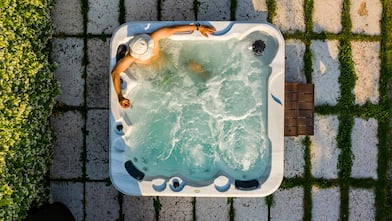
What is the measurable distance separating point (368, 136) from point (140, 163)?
2326 millimetres

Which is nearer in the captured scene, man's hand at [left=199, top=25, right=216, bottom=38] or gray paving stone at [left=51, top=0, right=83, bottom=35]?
man's hand at [left=199, top=25, right=216, bottom=38]

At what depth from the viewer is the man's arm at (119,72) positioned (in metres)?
4.62

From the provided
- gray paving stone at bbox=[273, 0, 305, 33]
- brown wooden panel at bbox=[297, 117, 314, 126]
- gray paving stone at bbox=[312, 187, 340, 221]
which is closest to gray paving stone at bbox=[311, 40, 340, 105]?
gray paving stone at bbox=[273, 0, 305, 33]

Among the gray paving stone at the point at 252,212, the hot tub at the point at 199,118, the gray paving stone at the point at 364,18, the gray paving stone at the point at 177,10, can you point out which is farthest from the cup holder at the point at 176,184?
the gray paving stone at the point at 364,18

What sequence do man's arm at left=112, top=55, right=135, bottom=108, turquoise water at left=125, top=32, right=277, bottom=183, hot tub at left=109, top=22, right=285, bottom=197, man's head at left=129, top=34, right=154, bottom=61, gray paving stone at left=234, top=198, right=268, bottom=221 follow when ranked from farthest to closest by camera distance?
1. gray paving stone at left=234, top=198, right=268, bottom=221
2. turquoise water at left=125, top=32, right=277, bottom=183
3. hot tub at left=109, top=22, right=285, bottom=197
4. man's arm at left=112, top=55, right=135, bottom=108
5. man's head at left=129, top=34, right=154, bottom=61

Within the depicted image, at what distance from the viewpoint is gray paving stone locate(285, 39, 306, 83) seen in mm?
5055

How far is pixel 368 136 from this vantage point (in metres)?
5.07

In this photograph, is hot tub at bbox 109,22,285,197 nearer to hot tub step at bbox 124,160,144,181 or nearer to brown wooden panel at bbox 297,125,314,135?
hot tub step at bbox 124,160,144,181

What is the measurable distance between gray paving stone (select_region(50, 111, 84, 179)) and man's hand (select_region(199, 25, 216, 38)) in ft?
5.02

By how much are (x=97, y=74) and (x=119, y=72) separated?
512 millimetres

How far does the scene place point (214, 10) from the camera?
16.6 feet

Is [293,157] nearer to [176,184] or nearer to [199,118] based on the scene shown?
[199,118]

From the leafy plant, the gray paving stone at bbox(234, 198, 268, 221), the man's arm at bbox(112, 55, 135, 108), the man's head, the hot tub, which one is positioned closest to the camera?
the leafy plant

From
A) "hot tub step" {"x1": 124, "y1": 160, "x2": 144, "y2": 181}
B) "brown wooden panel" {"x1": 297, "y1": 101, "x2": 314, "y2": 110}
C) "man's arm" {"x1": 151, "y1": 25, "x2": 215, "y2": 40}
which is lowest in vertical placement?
"hot tub step" {"x1": 124, "y1": 160, "x2": 144, "y2": 181}
